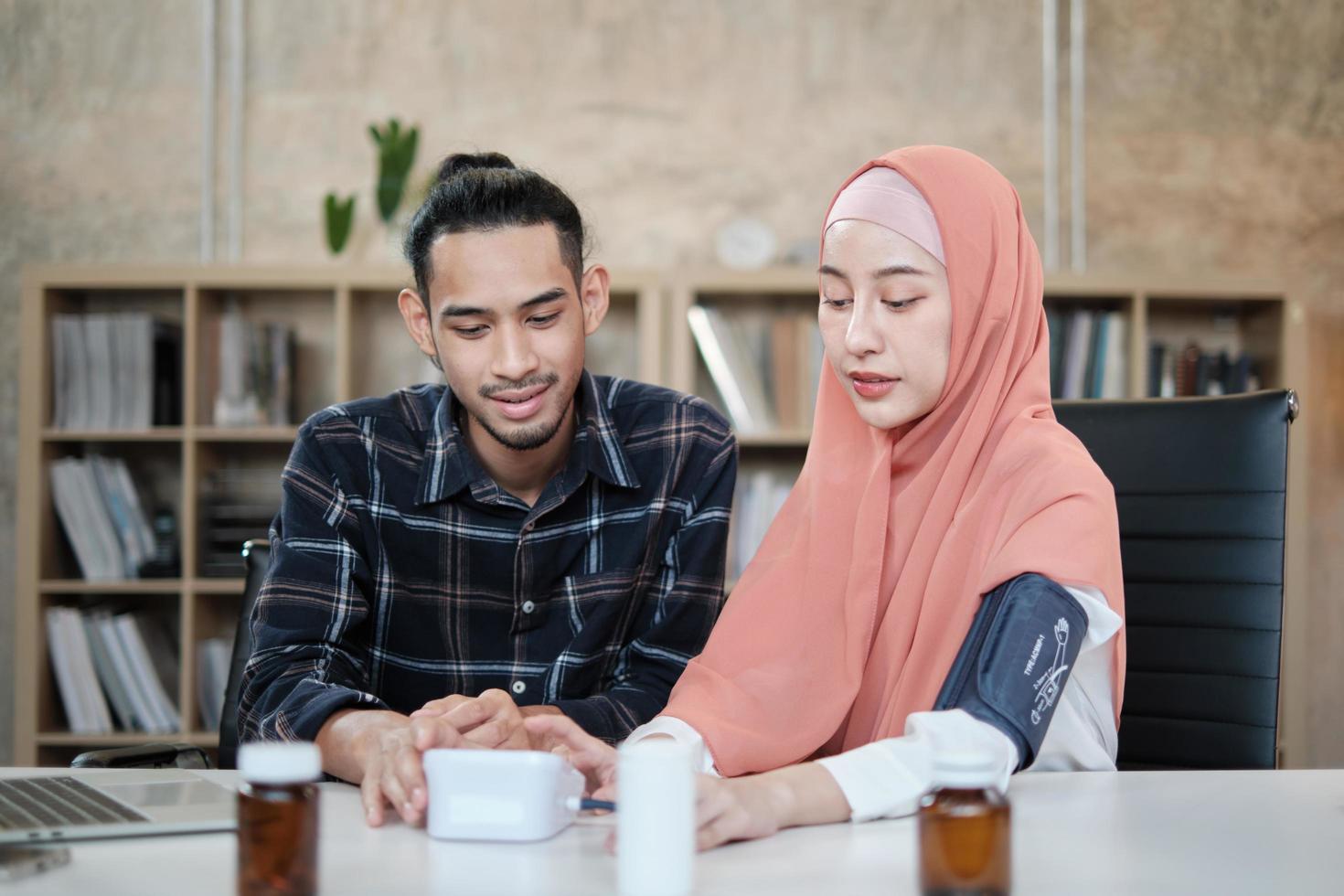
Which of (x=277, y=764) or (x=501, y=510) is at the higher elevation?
(x=501, y=510)

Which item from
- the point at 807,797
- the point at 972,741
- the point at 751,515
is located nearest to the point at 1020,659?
the point at 972,741

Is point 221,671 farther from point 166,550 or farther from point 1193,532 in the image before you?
point 1193,532

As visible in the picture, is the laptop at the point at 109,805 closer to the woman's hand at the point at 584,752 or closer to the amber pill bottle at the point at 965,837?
the woman's hand at the point at 584,752

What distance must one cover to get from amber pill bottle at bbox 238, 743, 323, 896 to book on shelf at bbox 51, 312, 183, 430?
2.68 metres

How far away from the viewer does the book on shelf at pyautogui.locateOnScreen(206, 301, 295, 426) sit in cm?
324

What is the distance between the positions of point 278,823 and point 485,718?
17.6 inches

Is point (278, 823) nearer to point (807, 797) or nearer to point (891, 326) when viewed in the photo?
point (807, 797)

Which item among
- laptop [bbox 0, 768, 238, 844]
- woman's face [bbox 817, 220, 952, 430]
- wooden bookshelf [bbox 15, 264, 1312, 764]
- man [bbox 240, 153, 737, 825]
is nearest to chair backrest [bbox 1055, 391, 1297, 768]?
woman's face [bbox 817, 220, 952, 430]

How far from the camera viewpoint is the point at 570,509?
1765 millimetres

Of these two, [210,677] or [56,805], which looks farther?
[210,677]

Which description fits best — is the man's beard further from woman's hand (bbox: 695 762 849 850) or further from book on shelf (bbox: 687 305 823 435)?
book on shelf (bbox: 687 305 823 435)

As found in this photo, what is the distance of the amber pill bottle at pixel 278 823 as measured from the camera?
0.78m

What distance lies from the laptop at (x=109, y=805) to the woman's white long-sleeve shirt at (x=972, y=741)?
433 mm

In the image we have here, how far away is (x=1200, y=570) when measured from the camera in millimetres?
1641
